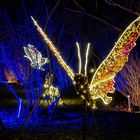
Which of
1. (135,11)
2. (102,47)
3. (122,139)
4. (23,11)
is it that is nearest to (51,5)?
(23,11)

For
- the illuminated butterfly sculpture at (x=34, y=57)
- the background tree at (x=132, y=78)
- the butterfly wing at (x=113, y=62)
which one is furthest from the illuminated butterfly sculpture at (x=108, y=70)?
the background tree at (x=132, y=78)

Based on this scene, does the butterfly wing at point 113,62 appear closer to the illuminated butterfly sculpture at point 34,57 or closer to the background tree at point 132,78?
the illuminated butterfly sculpture at point 34,57

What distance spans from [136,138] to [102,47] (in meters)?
14.3

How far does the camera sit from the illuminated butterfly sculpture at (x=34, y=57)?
48.1 ft

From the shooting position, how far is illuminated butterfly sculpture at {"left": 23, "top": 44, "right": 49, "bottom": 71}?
48.1 ft

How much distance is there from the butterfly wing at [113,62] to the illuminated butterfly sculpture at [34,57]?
20.4 ft

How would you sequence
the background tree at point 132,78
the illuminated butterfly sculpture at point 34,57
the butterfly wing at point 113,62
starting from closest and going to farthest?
1. the butterfly wing at point 113,62
2. the illuminated butterfly sculpture at point 34,57
3. the background tree at point 132,78

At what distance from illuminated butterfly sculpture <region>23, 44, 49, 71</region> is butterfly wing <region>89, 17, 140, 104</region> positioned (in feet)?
20.4

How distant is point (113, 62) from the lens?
8.54 metres

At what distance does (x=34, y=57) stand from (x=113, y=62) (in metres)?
6.69

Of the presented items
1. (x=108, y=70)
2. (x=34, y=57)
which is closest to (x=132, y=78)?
(x=34, y=57)

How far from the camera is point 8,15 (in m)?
16.1

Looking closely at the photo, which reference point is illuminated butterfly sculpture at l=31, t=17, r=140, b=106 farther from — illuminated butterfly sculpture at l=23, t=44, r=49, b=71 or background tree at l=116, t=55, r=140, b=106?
background tree at l=116, t=55, r=140, b=106

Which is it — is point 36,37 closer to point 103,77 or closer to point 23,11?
point 23,11
